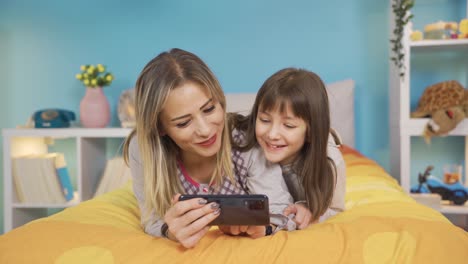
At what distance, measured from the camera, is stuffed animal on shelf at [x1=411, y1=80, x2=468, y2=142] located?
207cm

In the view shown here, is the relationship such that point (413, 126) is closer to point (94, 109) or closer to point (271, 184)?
point (271, 184)

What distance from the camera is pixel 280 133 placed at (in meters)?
1.27

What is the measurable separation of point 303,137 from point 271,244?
41 centimetres

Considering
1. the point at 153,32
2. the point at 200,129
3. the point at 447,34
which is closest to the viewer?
the point at 200,129

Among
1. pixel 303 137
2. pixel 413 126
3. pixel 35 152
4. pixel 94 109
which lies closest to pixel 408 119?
pixel 413 126

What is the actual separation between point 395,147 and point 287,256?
1669 millimetres

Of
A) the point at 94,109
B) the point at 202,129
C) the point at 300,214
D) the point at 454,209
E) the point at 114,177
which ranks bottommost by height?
the point at 454,209

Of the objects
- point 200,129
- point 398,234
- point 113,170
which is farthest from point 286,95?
point 113,170

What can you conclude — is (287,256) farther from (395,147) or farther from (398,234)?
(395,147)

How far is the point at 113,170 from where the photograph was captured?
2.49 meters

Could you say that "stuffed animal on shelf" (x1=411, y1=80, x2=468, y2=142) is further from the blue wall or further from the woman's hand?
the woman's hand

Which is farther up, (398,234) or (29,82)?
(29,82)

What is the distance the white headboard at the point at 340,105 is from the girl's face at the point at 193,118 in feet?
3.74

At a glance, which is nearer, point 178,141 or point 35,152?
point 178,141
